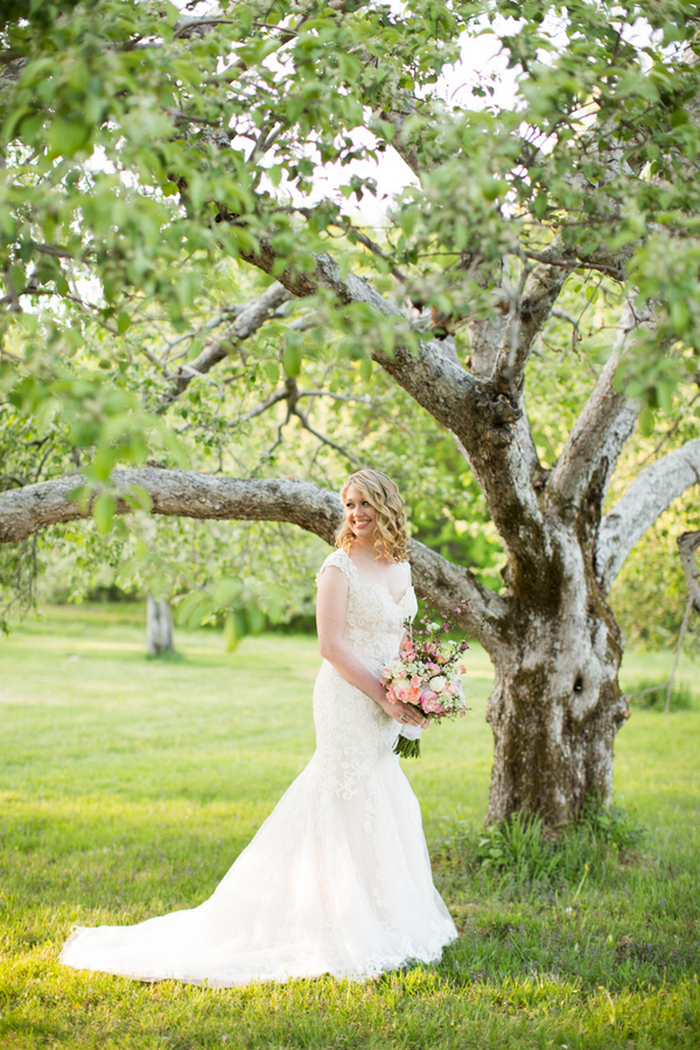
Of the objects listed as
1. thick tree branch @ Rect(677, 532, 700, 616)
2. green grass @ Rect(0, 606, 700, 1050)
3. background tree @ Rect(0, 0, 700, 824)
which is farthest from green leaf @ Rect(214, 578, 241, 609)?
thick tree branch @ Rect(677, 532, 700, 616)

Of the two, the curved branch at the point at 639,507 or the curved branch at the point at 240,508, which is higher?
the curved branch at the point at 639,507

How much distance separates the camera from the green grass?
3568 millimetres

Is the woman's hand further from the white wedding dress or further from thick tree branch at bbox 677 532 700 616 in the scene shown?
thick tree branch at bbox 677 532 700 616

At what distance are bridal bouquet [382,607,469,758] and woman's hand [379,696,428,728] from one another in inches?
1.3

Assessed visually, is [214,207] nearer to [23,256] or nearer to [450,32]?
[23,256]

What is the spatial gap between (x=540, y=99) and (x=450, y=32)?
1.72 metres

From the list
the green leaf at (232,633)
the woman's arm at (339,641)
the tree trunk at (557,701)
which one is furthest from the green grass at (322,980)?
the green leaf at (232,633)

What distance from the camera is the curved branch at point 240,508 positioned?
450 cm

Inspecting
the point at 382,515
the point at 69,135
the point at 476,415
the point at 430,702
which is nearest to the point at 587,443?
the point at 476,415

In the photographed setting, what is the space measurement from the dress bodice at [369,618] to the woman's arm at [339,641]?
0.21 feet

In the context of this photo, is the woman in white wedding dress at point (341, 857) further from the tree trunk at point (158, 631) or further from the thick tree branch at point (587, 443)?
the tree trunk at point (158, 631)

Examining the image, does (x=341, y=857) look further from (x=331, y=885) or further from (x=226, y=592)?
(x=226, y=592)

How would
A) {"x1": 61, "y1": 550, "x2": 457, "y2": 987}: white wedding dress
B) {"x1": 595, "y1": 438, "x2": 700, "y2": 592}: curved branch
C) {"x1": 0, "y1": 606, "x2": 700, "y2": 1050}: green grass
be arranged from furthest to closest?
1. {"x1": 595, "y1": 438, "x2": 700, "y2": 592}: curved branch
2. {"x1": 61, "y1": 550, "x2": 457, "y2": 987}: white wedding dress
3. {"x1": 0, "y1": 606, "x2": 700, "y2": 1050}: green grass

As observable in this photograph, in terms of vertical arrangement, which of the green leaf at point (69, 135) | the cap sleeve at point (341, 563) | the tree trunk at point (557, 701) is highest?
the green leaf at point (69, 135)
